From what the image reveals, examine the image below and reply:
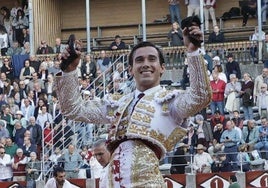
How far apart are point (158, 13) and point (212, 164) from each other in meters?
13.3

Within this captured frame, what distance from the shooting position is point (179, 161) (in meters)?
19.1

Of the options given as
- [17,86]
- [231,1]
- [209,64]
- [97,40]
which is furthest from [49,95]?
[231,1]

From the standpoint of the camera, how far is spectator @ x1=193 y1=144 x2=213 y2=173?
736 inches

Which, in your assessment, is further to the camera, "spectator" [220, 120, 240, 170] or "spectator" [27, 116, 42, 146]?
"spectator" [27, 116, 42, 146]

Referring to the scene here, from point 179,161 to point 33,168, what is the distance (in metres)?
2.90

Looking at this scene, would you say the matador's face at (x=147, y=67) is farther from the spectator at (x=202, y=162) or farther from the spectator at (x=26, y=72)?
the spectator at (x=26, y=72)

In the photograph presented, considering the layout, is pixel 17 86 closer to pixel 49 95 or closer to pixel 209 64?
pixel 49 95

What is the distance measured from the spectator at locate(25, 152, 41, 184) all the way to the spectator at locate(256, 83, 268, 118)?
4.87m

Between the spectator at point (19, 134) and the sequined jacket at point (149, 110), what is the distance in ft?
46.8

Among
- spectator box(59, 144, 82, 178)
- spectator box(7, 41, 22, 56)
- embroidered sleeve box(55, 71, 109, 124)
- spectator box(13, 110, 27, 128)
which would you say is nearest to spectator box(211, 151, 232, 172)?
spectator box(59, 144, 82, 178)

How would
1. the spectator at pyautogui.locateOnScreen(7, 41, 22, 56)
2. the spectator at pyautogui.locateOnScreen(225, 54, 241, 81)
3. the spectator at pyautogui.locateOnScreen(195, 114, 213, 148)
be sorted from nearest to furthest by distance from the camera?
the spectator at pyautogui.locateOnScreen(195, 114, 213, 148) < the spectator at pyautogui.locateOnScreen(225, 54, 241, 81) < the spectator at pyautogui.locateOnScreen(7, 41, 22, 56)

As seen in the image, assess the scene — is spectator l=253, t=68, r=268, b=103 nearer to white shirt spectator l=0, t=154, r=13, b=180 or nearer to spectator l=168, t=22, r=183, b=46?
spectator l=168, t=22, r=183, b=46

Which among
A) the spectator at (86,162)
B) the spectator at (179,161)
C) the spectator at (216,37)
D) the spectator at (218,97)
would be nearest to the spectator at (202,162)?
the spectator at (179,161)

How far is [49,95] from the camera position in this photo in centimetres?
2302
